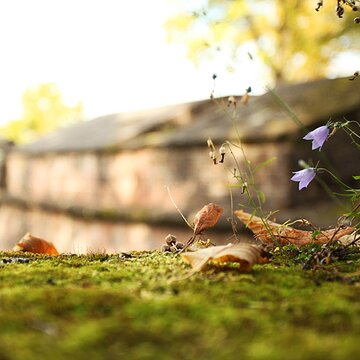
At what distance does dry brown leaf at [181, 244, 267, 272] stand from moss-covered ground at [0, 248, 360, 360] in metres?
0.03

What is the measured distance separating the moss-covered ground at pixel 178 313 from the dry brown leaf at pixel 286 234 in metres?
0.33

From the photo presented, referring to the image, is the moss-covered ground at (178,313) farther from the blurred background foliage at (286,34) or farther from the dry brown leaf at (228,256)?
the blurred background foliage at (286,34)

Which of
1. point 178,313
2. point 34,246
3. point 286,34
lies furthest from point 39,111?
point 178,313

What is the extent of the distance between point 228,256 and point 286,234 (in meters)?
0.52

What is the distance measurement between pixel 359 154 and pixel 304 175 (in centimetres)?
468

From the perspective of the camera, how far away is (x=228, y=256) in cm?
133

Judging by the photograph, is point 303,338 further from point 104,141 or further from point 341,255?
point 104,141

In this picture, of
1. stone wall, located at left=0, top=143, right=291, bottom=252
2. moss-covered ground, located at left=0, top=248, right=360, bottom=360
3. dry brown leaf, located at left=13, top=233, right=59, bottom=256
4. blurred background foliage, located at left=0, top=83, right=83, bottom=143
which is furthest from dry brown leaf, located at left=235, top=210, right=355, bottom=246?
blurred background foliage, located at left=0, top=83, right=83, bottom=143

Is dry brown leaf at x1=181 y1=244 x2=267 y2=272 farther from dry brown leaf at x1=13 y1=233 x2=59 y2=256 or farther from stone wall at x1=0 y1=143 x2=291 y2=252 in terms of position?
stone wall at x1=0 y1=143 x2=291 y2=252

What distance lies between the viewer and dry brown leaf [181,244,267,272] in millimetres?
1266

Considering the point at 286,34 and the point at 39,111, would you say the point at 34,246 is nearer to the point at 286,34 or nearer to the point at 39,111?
the point at 286,34

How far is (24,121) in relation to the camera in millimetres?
22953

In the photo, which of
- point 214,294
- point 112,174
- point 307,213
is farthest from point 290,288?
point 112,174

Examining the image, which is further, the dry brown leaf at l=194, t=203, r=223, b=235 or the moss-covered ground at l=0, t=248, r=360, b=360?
the dry brown leaf at l=194, t=203, r=223, b=235
